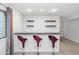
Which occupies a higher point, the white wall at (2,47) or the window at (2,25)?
the window at (2,25)

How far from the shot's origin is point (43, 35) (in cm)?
505

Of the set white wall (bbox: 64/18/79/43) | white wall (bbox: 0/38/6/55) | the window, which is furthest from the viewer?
white wall (bbox: 64/18/79/43)

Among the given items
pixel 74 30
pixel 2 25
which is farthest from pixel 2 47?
pixel 74 30

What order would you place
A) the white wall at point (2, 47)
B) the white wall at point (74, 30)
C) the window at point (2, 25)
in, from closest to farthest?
1. the white wall at point (2, 47)
2. the window at point (2, 25)
3. the white wall at point (74, 30)

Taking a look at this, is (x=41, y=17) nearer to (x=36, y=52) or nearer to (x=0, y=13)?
(x=36, y=52)

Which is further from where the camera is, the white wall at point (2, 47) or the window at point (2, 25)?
the window at point (2, 25)

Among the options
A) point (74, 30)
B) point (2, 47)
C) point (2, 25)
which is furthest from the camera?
point (74, 30)

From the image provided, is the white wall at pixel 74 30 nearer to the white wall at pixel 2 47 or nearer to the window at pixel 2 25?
the window at pixel 2 25

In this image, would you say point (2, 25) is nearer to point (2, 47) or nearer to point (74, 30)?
point (2, 47)

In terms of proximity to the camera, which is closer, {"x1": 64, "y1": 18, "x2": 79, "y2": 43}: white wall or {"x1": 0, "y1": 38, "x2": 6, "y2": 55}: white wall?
{"x1": 0, "y1": 38, "x2": 6, "y2": 55}: white wall

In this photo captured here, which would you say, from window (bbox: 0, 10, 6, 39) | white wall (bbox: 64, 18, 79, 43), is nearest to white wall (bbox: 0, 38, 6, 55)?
window (bbox: 0, 10, 6, 39)

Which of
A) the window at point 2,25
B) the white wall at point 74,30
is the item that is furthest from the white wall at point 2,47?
the white wall at point 74,30

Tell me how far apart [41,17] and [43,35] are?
3.41 m

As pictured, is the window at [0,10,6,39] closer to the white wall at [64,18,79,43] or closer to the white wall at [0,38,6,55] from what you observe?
the white wall at [0,38,6,55]
